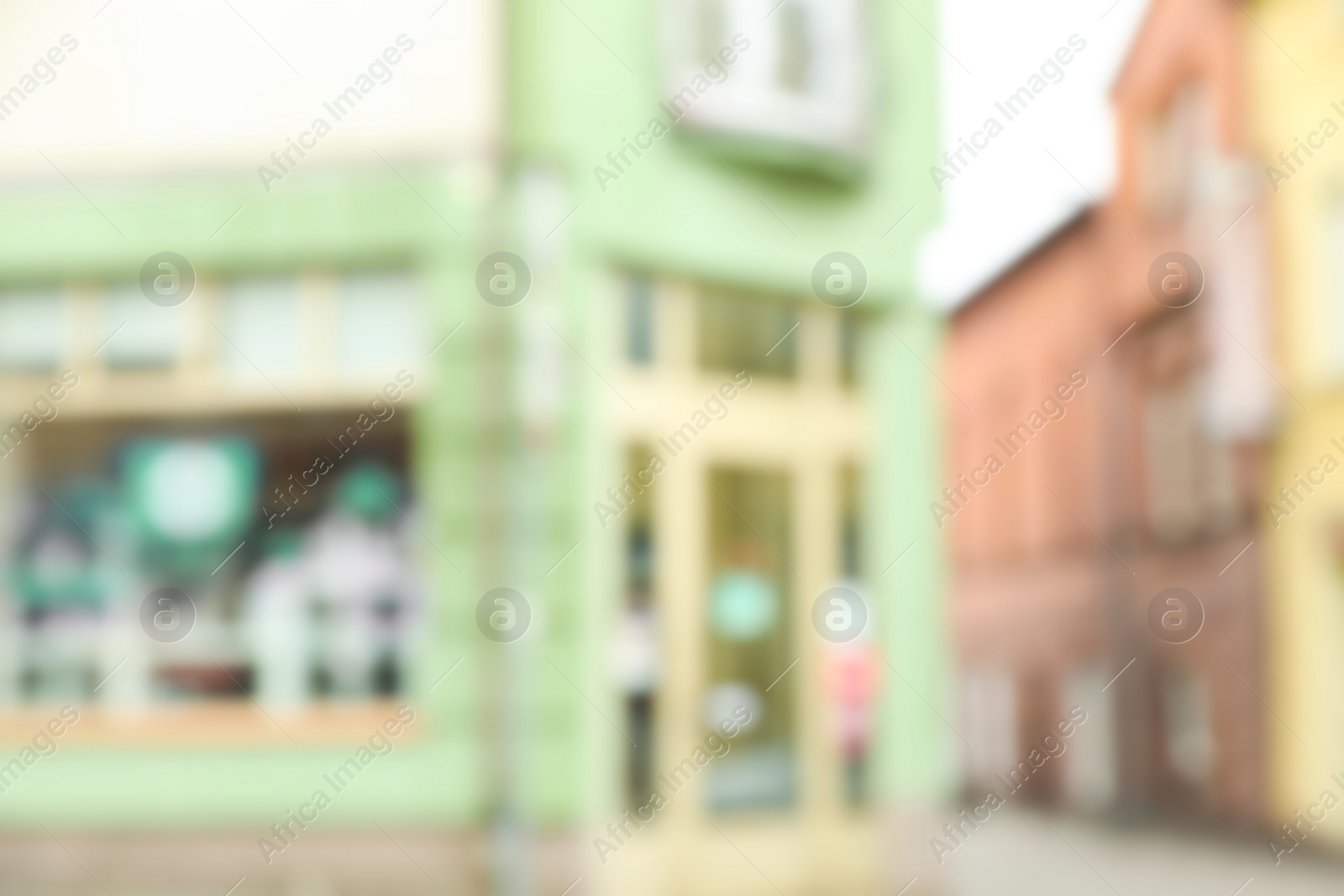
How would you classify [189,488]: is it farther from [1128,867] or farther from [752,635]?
[1128,867]

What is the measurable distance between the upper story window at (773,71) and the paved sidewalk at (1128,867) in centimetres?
477

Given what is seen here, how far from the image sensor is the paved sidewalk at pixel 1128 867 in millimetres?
9742

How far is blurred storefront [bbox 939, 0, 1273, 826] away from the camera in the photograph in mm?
13234

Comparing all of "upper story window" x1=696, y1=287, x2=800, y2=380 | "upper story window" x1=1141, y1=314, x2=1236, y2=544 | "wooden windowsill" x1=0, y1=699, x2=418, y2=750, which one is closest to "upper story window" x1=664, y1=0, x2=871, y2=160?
"upper story window" x1=696, y1=287, x2=800, y2=380

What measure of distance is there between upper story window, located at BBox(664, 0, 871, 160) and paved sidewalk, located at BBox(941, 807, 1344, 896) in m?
4.77

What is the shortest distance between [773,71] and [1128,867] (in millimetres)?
7020

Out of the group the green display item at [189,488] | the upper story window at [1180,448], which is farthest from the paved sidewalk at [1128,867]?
the green display item at [189,488]

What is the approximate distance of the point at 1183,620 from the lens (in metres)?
14.6

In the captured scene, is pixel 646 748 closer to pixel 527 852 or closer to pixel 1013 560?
pixel 527 852

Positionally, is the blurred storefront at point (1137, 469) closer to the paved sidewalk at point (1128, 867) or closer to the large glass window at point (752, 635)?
the paved sidewalk at point (1128, 867)

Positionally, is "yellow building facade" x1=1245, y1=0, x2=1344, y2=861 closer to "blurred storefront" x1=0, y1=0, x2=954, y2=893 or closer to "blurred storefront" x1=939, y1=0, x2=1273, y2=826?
"blurred storefront" x1=939, y1=0, x2=1273, y2=826

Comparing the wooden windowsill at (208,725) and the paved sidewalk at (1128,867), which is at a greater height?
the wooden windowsill at (208,725)

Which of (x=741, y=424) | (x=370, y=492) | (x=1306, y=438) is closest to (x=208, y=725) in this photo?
(x=370, y=492)

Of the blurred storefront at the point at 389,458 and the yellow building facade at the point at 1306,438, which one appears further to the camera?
the yellow building facade at the point at 1306,438
